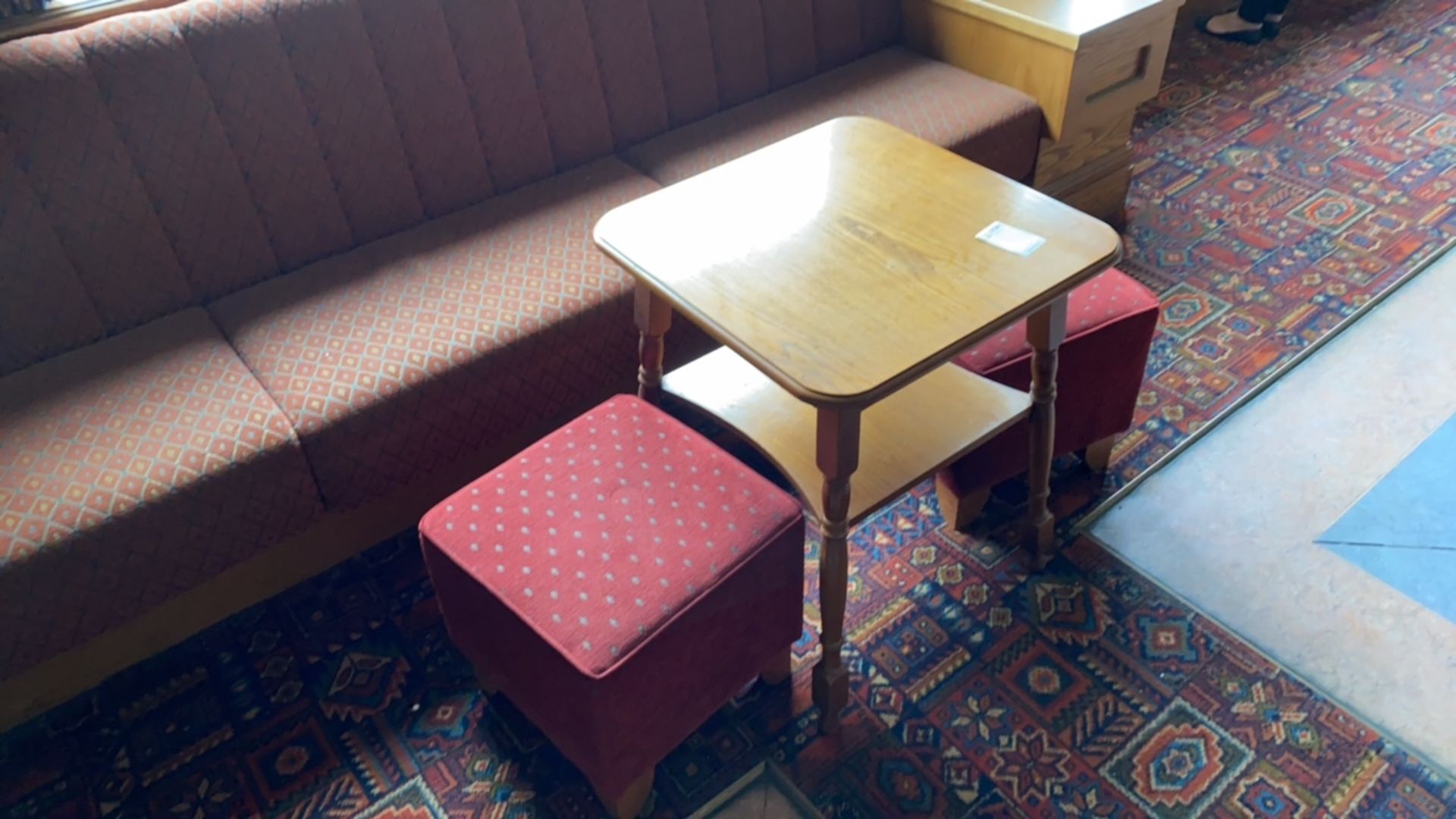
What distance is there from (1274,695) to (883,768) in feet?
1.90

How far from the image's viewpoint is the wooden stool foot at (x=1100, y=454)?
1.81 metres

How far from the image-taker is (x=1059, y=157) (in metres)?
2.33

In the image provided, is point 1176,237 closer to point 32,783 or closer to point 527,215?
point 527,215

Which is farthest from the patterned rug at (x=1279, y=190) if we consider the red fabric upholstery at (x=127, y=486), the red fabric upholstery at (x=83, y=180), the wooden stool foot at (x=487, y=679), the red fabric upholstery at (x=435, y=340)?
the red fabric upholstery at (x=83, y=180)

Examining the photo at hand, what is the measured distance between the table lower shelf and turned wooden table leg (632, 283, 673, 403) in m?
0.02

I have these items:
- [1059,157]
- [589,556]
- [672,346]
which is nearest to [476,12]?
[672,346]

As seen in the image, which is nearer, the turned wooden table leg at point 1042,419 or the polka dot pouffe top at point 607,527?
the polka dot pouffe top at point 607,527

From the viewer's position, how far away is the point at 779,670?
1.53 meters

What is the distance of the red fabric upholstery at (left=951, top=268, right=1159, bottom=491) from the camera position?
1.66 metres

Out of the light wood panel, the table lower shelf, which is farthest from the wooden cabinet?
the table lower shelf

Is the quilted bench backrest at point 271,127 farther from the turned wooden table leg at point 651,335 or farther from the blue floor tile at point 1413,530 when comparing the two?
the blue floor tile at point 1413,530

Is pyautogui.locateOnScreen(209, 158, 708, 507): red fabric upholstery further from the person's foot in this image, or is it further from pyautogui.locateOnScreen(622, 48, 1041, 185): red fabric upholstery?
the person's foot

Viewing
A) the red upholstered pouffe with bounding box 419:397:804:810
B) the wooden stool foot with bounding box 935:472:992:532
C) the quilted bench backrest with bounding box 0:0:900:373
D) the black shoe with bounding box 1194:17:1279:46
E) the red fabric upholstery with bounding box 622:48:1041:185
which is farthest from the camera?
the black shoe with bounding box 1194:17:1279:46

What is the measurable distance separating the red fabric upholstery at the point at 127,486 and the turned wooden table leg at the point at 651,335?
51 centimetres
